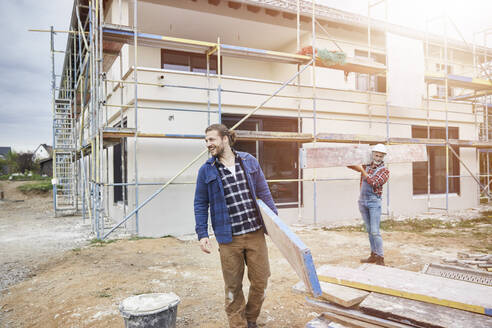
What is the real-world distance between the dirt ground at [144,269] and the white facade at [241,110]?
127cm

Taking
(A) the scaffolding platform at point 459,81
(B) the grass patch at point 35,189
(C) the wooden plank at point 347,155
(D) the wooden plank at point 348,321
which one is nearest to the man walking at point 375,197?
(C) the wooden plank at point 347,155

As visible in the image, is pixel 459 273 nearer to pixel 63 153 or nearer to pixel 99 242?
pixel 99 242

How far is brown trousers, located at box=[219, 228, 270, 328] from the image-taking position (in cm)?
311

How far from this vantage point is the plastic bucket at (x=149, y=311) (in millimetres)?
2803

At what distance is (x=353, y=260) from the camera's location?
6.08 m

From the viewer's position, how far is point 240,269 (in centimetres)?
317

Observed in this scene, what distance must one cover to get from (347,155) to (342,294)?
162 inches

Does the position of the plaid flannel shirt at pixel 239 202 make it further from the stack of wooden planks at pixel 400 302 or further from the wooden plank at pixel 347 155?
the wooden plank at pixel 347 155

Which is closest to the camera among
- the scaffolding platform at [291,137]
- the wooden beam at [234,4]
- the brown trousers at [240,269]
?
the brown trousers at [240,269]

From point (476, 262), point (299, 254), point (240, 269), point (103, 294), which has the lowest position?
point (103, 294)

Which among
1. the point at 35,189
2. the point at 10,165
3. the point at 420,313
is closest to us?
the point at 420,313

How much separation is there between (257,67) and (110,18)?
486cm

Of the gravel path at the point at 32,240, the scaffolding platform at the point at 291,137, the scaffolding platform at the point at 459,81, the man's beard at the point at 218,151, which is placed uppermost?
the scaffolding platform at the point at 459,81

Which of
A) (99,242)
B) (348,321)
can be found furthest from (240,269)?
(99,242)
